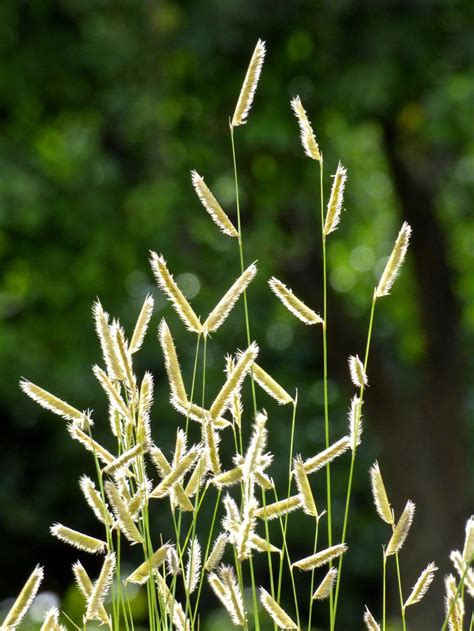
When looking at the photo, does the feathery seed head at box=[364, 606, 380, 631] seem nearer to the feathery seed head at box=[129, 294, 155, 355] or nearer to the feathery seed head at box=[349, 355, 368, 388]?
the feathery seed head at box=[349, 355, 368, 388]

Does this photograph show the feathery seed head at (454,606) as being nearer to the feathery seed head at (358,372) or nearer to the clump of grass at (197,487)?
the clump of grass at (197,487)

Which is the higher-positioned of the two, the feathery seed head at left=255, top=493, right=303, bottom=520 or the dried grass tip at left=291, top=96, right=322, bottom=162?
the dried grass tip at left=291, top=96, right=322, bottom=162

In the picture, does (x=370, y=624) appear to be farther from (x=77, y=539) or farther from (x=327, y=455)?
(x=77, y=539)

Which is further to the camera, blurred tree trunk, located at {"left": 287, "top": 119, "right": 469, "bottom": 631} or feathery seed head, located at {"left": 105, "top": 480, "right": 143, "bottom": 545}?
blurred tree trunk, located at {"left": 287, "top": 119, "right": 469, "bottom": 631}

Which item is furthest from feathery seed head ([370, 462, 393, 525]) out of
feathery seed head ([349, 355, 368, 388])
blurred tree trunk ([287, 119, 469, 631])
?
blurred tree trunk ([287, 119, 469, 631])

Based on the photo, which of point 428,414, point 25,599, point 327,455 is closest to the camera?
point 25,599

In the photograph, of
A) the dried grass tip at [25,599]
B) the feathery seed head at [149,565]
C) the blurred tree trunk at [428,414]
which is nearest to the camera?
the dried grass tip at [25,599]

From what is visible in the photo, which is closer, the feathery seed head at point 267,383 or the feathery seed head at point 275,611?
the feathery seed head at point 275,611

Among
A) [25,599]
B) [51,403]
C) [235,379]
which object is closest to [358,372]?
[235,379]

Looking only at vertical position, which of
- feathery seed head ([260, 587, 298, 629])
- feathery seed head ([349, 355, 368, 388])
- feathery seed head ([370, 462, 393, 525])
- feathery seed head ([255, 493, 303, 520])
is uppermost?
feathery seed head ([349, 355, 368, 388])

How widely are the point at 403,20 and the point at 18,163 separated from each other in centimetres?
248

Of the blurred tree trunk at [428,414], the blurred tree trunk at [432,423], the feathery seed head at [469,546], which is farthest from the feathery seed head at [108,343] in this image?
the blurred tree trunk at [432,423]

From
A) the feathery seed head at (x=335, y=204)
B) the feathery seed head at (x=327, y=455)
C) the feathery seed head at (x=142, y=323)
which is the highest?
the feathery seed head at (x=335, y=204)

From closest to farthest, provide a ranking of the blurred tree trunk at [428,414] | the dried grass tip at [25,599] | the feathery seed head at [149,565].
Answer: the dried grass tip at [25,599] → the feathery seed head at [149,565] → the blurred tree trunk at [428,414]
